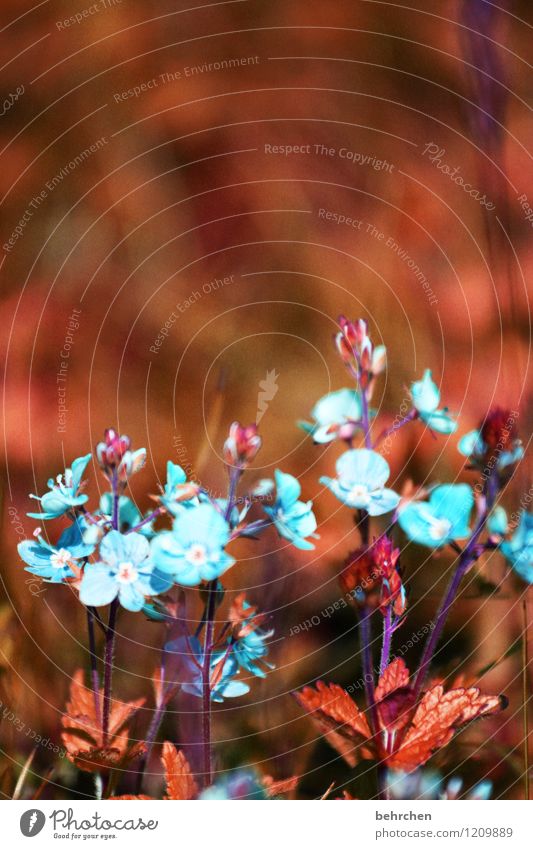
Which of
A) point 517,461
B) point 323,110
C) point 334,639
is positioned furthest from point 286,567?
point 323,110

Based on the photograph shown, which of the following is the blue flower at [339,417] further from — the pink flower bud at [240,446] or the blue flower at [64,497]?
the blue flower at [64,497]

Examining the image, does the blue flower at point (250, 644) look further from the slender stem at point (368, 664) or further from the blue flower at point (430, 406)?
the blue flower at point (430, 406)

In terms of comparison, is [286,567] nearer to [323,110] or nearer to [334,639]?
[334,639]

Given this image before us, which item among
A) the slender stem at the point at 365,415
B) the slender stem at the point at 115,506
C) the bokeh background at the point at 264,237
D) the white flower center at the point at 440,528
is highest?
the bokeh background at the point at 264,237

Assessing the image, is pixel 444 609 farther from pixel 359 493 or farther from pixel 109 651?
pixel 109 651

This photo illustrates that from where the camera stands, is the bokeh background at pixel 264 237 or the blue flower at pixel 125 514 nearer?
the blue flower at pixel 125 514

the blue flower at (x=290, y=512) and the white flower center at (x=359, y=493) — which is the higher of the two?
the white flower center at (x=359, y=493)
